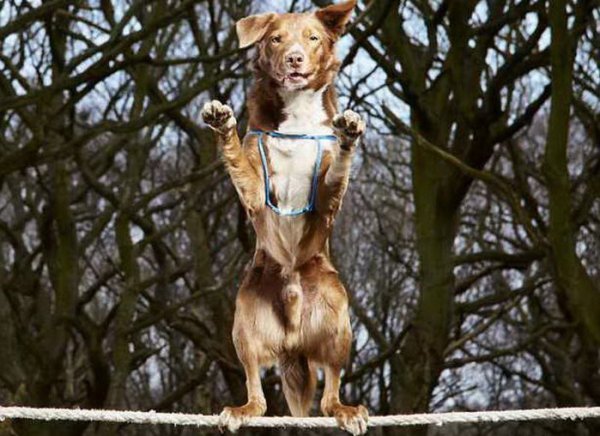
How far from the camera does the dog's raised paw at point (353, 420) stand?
334cm

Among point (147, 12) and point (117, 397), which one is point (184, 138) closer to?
point (147, 12)

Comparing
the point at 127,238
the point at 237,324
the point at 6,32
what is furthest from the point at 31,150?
the point at 237,324

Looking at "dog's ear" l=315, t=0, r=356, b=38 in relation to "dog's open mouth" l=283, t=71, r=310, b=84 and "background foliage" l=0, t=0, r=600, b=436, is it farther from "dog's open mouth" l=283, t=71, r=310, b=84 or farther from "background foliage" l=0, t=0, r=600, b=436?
"background foliage" l=0, t=0, r=600, b=436

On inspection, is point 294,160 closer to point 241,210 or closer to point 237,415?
point 237,415

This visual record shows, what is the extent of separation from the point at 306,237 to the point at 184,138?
49.6 feet

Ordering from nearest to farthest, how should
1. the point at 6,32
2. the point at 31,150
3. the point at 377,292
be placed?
the point at 6,32 < the point at 31,150 < the point at 377,292

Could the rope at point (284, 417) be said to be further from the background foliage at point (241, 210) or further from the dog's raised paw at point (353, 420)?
the background foliage at point (241, 210)

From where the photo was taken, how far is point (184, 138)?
1833 cm

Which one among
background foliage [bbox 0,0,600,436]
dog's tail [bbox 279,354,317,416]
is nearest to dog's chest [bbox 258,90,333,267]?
dog's tail [bbox 279,354,317,416]

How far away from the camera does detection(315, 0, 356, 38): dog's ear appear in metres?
3.29

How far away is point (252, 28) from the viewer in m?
3.29

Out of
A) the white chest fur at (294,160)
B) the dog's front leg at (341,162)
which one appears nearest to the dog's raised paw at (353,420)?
the white chest fur at (294,160)

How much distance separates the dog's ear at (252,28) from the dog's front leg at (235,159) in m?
0.23

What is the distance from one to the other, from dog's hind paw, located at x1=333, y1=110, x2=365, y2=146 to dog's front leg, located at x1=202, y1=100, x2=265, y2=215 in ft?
1.07
